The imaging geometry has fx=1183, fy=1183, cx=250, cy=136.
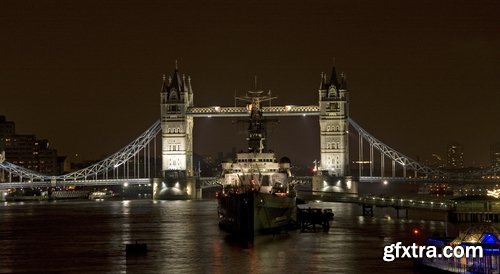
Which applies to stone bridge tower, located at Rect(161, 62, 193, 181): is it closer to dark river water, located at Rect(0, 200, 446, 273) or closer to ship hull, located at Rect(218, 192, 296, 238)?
dark river water, located at Rect(0, 200, 446, 273)

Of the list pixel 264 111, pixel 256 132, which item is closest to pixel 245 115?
pixel 264 111

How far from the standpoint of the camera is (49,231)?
85.4 meters

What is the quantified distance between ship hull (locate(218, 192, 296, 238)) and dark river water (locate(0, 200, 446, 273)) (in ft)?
3.00

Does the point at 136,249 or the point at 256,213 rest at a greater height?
the point at 256,213

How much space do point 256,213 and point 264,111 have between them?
8587 centimetres

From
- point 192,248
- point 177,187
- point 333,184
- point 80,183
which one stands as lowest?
point 192,248

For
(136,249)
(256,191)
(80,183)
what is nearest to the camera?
(136,249)

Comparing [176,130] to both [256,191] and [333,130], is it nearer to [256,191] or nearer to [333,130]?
[333,130]

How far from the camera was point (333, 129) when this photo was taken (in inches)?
6540

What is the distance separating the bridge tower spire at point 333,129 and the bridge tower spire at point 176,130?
19.2 metres

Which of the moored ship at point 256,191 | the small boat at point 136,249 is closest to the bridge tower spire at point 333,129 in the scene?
the moored ship at point 256,191

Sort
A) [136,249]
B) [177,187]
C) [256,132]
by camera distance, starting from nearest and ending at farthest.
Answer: [136,249], [256,132], [177,187]

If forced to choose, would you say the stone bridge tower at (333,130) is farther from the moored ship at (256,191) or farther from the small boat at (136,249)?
the small boat at (136,249)

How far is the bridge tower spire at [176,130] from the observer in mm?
167500
